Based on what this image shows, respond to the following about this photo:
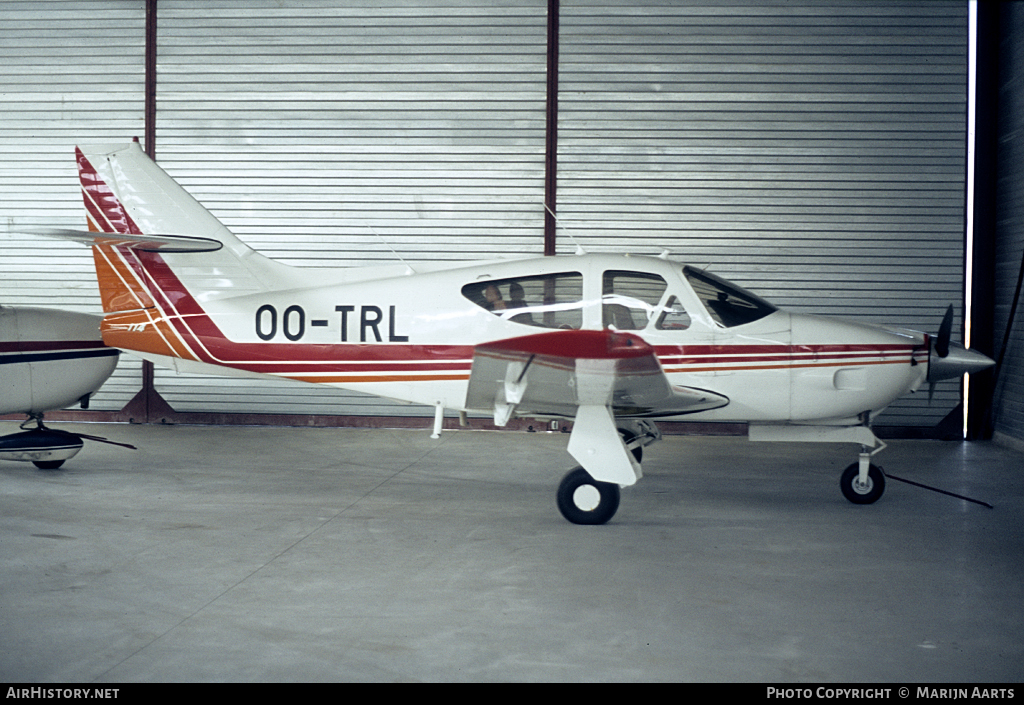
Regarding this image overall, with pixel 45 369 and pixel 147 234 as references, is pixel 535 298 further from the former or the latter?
pixel 45 369

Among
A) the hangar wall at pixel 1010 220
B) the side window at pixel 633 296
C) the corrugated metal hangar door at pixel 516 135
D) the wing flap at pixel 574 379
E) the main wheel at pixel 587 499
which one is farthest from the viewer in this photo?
the corrugated metal hangar door at pixel 516 135

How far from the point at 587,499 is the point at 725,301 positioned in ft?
5.75

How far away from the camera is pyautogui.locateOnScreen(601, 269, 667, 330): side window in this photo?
5.89 m

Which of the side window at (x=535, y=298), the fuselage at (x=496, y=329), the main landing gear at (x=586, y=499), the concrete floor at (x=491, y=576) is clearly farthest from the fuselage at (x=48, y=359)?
the main landing gear at (x=586, y=499)

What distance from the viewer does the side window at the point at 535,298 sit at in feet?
19.4

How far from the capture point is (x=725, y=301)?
602cm

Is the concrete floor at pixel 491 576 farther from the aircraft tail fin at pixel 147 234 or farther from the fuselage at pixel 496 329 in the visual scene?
the aircraft tail fin at pixel 147 234

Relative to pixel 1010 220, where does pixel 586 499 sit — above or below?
below

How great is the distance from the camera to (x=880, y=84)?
9648 millimetres

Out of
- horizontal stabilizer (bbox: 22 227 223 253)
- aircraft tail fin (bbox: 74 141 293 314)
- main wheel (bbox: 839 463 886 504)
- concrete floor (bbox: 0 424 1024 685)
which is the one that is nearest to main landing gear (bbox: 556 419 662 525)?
concrete floor (bbox: 0 424 1024 685)

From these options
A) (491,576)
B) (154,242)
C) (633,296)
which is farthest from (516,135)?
(491,576)

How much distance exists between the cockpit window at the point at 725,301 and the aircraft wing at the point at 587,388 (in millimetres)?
551

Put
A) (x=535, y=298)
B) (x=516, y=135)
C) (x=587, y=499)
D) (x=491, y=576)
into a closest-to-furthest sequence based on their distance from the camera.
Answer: (x=491, y=576) → (x=587, y=499) → (x=535, y=298) → (x=516, y=135)

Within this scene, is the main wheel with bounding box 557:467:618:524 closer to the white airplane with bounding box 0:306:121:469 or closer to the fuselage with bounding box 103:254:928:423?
the fuselage with bounding box 103:254:928:423
